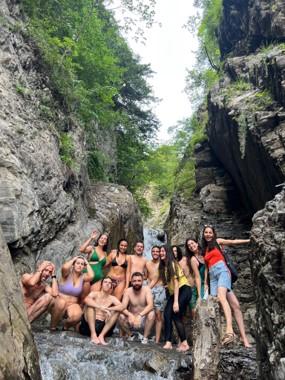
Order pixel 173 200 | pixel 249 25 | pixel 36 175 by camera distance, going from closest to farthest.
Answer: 1. pixel 36 175
2. pixel 249 25
3. pixel 173 200

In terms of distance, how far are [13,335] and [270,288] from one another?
313 centimetres

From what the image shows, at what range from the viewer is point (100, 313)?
7445 mm

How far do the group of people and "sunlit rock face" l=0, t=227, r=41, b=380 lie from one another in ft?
6.35

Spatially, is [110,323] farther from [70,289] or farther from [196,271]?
[196,271]

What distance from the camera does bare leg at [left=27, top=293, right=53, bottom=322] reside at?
7.12m

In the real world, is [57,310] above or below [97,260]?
below

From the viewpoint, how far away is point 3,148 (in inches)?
374

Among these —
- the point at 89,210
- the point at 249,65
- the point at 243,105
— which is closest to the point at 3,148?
the point at 89,210

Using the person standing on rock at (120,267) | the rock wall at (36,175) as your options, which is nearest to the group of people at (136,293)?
the person standing on rock at (120,267)

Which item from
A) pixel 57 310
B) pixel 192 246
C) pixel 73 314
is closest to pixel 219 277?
pixel 192 246

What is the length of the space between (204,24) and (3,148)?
1910 cm

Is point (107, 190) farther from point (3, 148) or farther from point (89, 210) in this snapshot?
point (3, 148)

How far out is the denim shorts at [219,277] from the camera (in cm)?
675

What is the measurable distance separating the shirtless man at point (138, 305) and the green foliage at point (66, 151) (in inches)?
256
